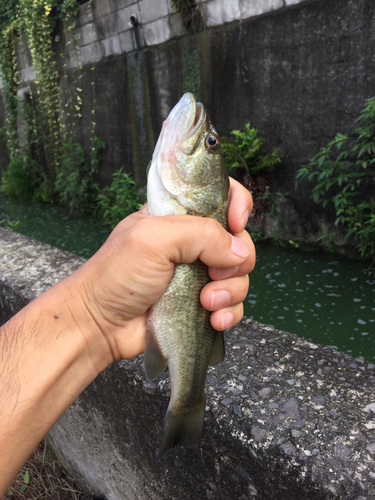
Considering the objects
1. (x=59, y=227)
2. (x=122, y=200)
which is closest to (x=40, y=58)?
(x=59, y=227)

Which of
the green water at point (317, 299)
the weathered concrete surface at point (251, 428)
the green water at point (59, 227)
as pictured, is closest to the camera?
the weathered concrete surface at point (251, 428)

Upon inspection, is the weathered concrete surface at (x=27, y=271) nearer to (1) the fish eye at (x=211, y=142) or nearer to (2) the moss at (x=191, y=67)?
(1) the fish eye at (x=211, y=142)

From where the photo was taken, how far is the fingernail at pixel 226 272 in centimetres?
158

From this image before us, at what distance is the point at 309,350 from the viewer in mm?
1535

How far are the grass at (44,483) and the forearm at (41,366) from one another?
1089 mm

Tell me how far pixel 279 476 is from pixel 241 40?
211 inches

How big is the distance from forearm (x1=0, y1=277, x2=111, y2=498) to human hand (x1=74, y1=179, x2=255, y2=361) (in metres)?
0.06

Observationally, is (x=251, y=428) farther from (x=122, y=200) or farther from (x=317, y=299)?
(x=122, y=200)

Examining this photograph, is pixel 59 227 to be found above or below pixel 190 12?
below

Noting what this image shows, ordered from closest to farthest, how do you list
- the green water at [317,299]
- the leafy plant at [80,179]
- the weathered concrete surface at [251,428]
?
1. the weathered concrete surface at [251,428]
2. the green water at [317,299]
3. the leafy plant at [80,179]

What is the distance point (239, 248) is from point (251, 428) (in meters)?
0.65

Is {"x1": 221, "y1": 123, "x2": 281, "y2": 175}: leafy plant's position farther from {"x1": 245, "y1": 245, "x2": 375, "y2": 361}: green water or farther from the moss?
{"x1": 245, "y1": 245, "x2": 375, "y2": 361}: green water

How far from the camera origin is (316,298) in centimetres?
402

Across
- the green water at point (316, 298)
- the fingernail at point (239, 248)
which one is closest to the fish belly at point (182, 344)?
the fingernail at point (239, 248)
